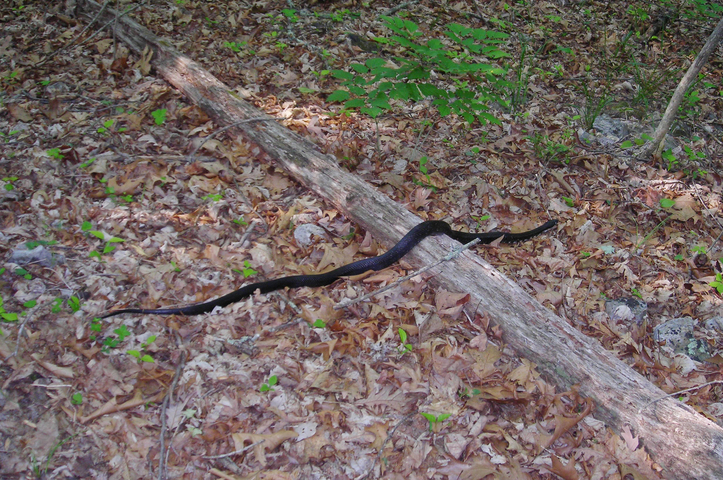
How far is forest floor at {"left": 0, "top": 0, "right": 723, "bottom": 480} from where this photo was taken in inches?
92.5

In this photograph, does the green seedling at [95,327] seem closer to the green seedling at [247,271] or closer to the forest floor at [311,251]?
the forest floor at [311,251]

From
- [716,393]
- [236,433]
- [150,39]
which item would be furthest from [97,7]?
[716,393]

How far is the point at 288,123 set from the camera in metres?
4.50

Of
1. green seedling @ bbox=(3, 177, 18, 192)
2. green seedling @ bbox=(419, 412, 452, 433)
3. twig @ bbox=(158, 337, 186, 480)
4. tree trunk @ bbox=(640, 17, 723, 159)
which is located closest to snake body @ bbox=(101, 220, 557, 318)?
twig @ bbox=(158, 337, 186, 480)

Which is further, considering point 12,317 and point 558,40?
point 558,40

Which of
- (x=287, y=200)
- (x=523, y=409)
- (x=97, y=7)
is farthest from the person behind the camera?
(x=97, y=7)

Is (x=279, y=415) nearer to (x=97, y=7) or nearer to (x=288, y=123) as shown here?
(x=288, y=123)

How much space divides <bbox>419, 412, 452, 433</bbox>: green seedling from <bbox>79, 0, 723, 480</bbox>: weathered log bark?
0.67 meters

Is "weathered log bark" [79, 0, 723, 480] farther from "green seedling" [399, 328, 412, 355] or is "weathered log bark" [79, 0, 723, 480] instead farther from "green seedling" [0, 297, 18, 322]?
"green seedling" [0, 297, 18, 322]

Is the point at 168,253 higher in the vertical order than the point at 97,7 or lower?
lower

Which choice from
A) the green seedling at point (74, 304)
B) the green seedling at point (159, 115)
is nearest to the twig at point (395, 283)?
the green seedling at point (74, 304)

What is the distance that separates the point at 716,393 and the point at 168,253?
3785mm

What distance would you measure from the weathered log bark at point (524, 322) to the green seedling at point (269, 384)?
50.6 inches

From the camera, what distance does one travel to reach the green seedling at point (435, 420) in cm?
241
